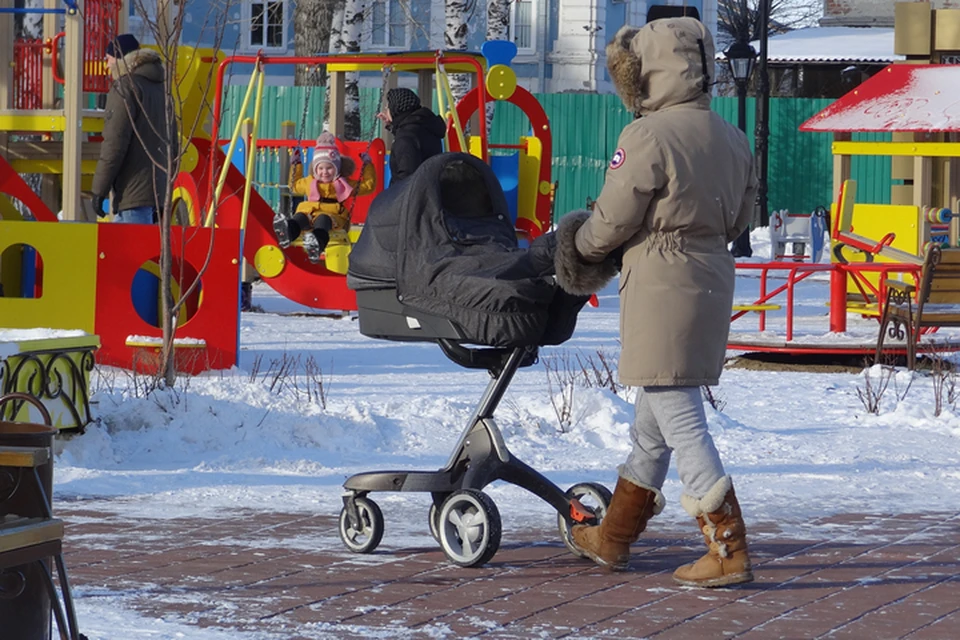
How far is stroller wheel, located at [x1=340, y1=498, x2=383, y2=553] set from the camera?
550 cm

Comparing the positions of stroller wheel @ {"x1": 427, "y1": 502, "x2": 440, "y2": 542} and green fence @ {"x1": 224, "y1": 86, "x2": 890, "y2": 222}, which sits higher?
green fence @ {"x1": 224, "y1": 86, "x2": 890, "y2": 222}

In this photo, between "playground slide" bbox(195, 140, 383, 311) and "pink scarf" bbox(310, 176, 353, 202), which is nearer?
"playground slide" bbox(195, 140, 383, 311)

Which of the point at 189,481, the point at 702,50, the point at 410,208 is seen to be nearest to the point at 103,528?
the point at 189,481

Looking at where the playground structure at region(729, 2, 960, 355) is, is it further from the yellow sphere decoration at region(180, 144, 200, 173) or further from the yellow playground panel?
the yellow sphere decoration at region(180, 144, 200, 173)

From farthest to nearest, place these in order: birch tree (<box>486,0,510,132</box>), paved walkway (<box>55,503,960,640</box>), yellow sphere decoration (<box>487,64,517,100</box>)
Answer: birch tree (<box>486,0,510,132</box>) < yellow sphere decoration (<box>487,64,517,100</box>) < paved walkway (<box>55,503,960,640</box>)

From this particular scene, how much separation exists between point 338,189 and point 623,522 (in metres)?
9.43

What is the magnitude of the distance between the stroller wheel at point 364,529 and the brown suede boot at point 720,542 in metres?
1.08

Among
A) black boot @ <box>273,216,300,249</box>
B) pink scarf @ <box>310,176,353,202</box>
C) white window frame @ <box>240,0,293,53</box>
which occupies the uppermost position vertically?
white window frame @ <box>240,0,293,53</box>

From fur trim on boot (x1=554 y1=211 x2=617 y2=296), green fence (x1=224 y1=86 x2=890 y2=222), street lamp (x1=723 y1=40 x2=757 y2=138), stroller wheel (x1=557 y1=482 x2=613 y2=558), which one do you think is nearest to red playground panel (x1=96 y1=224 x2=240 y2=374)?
stroller wheel (x1=557 y1=482 x2=613 y2=558)

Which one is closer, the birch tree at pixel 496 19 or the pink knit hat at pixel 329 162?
the pink knit hat at pixel 329 162

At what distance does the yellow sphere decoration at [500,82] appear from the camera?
48.2ft

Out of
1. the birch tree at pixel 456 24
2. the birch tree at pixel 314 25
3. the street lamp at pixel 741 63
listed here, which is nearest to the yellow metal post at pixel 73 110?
the birch tree at pixel 456 24

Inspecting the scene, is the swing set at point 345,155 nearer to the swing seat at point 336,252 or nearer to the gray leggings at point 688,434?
the swing seat at point 336,252

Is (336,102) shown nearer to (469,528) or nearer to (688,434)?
(469,528)
